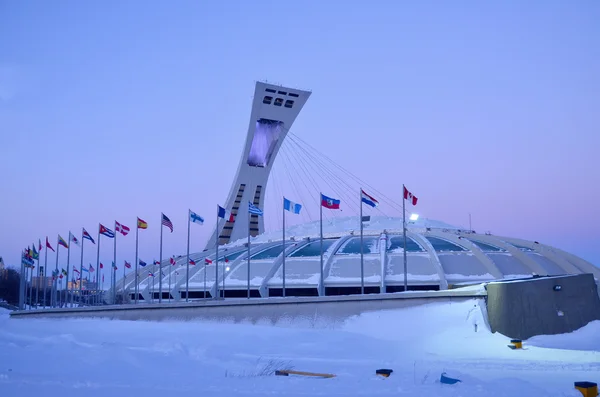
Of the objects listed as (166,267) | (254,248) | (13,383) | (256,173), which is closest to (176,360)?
(13,383)

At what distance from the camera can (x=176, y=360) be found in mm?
16156

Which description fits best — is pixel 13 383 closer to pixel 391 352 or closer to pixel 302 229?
pixel 391 352

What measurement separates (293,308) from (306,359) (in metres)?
7.08

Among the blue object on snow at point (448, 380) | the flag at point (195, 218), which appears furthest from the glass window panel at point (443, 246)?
the blue object on snow at point (448, 380)

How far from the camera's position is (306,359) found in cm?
1764

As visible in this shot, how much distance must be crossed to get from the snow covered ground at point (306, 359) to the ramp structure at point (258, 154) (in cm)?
1992

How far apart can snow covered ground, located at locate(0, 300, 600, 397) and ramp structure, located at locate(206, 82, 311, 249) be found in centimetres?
1992

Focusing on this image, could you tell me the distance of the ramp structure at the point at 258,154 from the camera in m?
46.6

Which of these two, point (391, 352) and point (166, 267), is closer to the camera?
point (391, 352)

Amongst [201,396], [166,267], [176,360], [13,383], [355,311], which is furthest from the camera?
[166,267]

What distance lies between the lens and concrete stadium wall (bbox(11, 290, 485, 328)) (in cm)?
2277

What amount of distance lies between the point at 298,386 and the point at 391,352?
8.29 metres

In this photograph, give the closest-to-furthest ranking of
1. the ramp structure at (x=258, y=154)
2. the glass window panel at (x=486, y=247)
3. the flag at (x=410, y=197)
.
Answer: the flag at (x=410, y=197) < the glass window panel at (x=486, y=247) < the ramp structure at (x=258, y=154)

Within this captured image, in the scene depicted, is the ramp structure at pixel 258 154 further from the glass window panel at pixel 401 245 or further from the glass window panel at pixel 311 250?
the glass window panel at pixel 401 245
